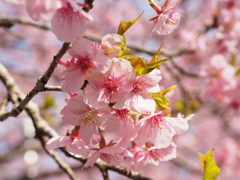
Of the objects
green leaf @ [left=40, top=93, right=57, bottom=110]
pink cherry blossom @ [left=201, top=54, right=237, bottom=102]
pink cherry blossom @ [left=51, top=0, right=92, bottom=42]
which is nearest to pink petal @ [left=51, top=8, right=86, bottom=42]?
pink cherry blossom @ [left=51, top=0, right=92, bottom=42]

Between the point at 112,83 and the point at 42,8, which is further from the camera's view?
the point at 112,83

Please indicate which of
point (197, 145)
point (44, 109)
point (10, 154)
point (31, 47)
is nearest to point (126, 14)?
point (31, 47)

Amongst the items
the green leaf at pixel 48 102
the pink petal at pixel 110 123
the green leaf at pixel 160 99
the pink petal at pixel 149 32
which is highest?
the green leaf at pixel 48 102

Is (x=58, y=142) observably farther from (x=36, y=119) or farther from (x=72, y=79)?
(x=36, y=119)

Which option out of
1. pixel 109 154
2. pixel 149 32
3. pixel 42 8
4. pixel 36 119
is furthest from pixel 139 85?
pixel 36 119

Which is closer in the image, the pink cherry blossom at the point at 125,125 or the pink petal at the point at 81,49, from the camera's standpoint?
A: the pink petal at the point at 81,49

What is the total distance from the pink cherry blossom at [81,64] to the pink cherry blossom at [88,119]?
0.09 metres

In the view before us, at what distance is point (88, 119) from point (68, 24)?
0.37 metres

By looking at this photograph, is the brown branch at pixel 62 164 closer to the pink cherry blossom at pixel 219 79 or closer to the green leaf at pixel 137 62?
the green leaf at pixel 137 62

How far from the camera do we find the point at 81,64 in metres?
0.88

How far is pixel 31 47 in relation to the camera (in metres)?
6.50

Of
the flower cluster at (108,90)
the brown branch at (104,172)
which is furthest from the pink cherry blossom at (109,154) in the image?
the brown branch at (104,172)

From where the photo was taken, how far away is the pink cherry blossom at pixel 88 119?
95cm

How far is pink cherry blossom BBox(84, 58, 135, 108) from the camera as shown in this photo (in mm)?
874
